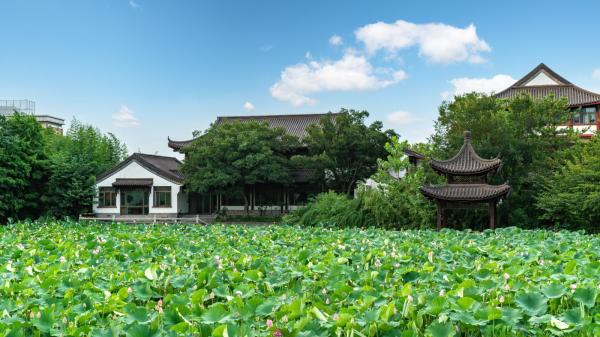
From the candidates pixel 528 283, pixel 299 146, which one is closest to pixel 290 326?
pixel 528 283

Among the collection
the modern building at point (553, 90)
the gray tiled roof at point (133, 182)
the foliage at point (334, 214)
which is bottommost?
the foliage at point (334, 214)

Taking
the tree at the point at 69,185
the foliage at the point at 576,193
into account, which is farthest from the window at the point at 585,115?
the tree at the point at 69,185

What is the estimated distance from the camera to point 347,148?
26406 millimetres

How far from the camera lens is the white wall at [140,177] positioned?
3000 centimetres

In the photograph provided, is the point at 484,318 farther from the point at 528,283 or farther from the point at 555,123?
the point at 555,123

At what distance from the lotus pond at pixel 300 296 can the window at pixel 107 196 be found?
2680 cm

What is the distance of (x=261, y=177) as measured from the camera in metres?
27.8

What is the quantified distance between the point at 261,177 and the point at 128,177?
8.59m

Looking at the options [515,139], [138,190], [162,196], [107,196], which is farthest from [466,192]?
[107,196]

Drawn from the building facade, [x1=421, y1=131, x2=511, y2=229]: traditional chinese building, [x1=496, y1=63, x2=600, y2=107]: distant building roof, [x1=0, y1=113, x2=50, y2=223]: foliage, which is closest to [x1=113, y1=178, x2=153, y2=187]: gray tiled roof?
the building facade

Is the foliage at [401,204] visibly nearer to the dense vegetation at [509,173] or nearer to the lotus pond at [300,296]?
the dense vegetation at [509,173]

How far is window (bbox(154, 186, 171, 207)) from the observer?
30.2m

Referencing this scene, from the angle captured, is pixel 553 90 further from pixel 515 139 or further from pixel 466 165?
pixel 466 165

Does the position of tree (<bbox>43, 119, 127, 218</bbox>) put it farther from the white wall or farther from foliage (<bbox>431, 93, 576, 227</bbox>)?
foliage (<bbox>431, 93, 576, 227</bbox>)
